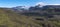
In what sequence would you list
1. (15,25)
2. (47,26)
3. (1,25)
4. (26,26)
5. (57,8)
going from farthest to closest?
(57,8) < (47,26) < (26,26) < (15,25) < (1,25)

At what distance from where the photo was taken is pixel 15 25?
12.5 meters

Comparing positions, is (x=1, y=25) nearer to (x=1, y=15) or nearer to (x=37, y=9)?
(x=1, y=15)

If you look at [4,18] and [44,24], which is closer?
[4,18]

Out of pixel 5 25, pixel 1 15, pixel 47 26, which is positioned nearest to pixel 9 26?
pixel 5 25

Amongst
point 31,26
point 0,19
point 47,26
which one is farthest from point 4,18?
point 47,26

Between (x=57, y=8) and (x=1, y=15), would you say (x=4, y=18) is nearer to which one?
(x=1, y=15)

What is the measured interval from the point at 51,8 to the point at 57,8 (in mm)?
2297

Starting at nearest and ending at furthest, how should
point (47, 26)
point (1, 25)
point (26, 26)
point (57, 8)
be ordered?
point (1, 25), point (26, 26), point (47, 26), point (57, 8)

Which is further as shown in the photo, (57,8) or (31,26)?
(57,8)

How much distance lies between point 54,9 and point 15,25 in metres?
36.6

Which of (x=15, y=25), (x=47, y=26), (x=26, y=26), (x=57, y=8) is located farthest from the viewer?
(x=57, y=8)

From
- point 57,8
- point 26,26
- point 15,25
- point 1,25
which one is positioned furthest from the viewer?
point 57,8

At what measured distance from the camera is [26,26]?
1360cm

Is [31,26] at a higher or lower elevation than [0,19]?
lower
